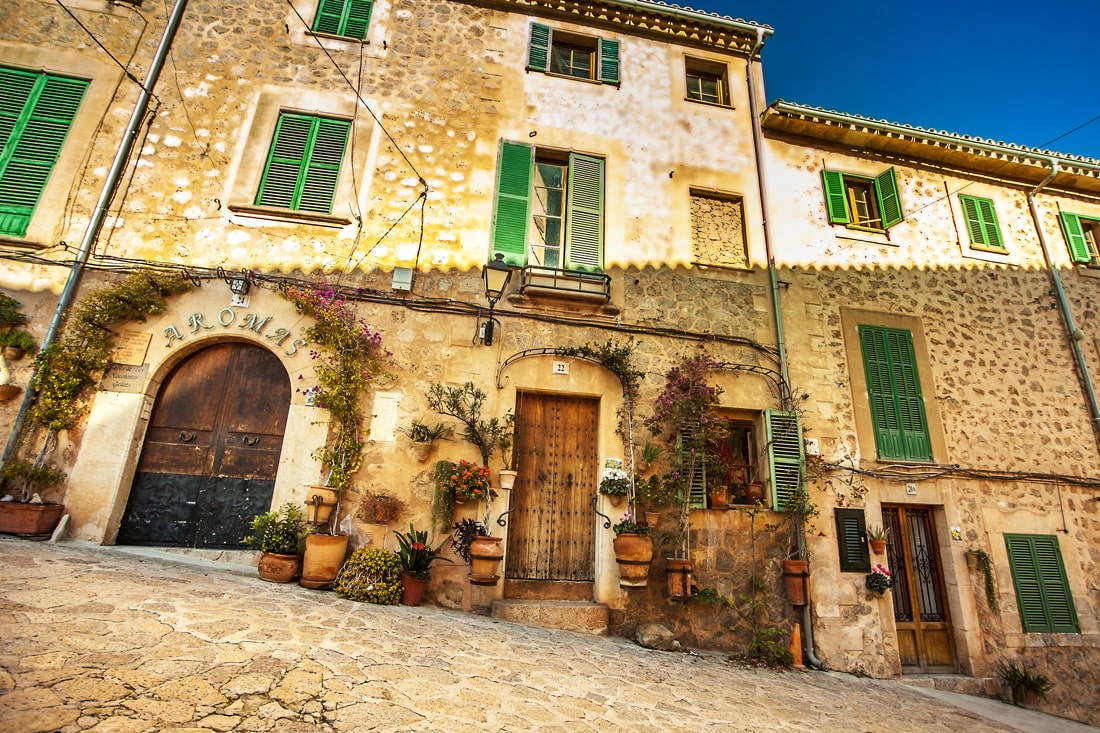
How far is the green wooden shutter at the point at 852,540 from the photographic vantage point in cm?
655

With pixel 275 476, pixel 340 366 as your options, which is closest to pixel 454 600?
pixel 275 476

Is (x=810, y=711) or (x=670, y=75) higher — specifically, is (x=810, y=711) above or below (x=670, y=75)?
below

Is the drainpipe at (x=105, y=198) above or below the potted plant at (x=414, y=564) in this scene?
above

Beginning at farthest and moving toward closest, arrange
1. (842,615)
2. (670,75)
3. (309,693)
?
(670,75)
(842,615)
(309,693)

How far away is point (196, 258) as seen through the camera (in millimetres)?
6238

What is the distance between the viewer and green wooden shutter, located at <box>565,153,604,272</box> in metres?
7.20

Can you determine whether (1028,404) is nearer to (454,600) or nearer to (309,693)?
(454,600)

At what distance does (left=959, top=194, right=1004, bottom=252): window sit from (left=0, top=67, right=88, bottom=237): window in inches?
518

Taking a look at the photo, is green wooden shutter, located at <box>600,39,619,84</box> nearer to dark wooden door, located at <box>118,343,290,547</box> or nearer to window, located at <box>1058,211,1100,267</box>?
dark wooden door, located at <box>118,343,290,547</box>

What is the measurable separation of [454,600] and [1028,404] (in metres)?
8.70

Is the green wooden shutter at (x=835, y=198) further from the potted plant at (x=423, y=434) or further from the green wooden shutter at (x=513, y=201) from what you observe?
the potted plant at (x=423, y=434)

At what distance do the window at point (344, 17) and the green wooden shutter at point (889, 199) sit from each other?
8.29 meters

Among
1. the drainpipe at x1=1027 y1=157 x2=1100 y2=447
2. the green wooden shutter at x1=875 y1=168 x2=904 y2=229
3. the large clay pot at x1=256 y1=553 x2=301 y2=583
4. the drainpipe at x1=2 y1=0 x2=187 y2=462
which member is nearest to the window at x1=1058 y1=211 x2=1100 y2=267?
the drainpipe at x1=1027 y1=157 x2=1100 y2=447

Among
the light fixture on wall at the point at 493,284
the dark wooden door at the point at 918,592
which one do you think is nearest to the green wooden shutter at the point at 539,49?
the light fixture on wall at the point at 493,284
